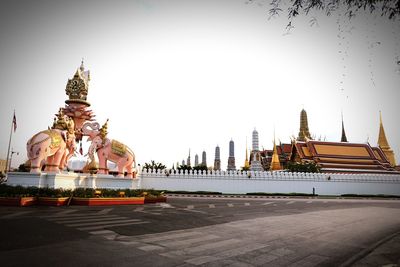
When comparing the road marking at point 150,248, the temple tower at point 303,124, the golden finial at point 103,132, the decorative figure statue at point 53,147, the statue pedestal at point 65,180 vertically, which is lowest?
the road marking at point 150,248

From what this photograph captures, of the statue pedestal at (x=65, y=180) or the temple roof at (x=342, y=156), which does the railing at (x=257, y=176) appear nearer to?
the temple roof at (x=342, y=156)

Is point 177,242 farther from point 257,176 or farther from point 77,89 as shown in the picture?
point 257,176

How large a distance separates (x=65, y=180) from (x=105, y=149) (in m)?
4.60

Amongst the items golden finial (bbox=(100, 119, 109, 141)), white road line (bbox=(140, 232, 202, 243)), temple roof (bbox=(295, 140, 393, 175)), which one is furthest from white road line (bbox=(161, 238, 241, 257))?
temple roof (bbox=(295, 140, 393, 175))

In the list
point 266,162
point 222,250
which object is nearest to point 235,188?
point 222,250

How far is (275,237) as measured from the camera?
765 cm

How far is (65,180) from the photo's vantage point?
16.7 m

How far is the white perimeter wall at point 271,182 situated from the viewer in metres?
29.9

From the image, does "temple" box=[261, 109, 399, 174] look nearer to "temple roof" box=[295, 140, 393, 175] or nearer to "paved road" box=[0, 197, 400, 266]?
"temple roof" box=[295, 140, 393, 175]

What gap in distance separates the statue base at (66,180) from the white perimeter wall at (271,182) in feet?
30.6

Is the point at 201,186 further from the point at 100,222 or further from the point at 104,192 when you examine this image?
the point at 100,222

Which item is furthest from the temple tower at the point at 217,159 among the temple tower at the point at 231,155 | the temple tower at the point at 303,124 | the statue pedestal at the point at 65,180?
the statue pedestal at the point at 65,180

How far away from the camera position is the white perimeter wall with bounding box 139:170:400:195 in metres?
29.9

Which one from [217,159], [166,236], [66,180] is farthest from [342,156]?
[217,159]
